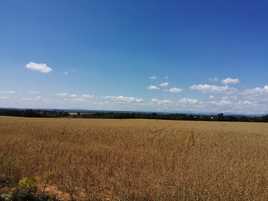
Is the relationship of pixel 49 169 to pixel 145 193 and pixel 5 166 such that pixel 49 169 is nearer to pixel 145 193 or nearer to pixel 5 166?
pixel 5 166

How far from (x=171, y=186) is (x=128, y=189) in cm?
122

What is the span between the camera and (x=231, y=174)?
978cm

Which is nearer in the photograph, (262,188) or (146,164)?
(262,188)

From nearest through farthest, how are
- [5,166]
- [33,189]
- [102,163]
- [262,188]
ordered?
[33,189], [262,188], [5,166], [102,163]

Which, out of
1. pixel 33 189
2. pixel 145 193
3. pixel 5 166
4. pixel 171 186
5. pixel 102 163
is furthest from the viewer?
pixel 102 163

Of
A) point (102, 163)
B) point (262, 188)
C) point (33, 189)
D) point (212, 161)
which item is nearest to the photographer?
point (33, 189)

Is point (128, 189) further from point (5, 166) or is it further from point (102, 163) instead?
point (5, 166)

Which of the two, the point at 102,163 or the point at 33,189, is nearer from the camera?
the point at 33,189

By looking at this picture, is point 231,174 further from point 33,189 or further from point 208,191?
point 33,189

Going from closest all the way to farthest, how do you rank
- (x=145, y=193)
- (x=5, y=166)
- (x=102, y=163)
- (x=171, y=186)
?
(x=145, y=193)
(x=171, y=186)
(x=5, y=166)
(x=102, y=163)

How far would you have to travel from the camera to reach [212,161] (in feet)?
40.8

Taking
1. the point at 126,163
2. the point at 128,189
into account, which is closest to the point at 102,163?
the point at 126,163

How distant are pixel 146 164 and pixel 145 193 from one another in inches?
191

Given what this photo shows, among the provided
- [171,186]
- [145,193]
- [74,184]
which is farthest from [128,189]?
[74,184]
